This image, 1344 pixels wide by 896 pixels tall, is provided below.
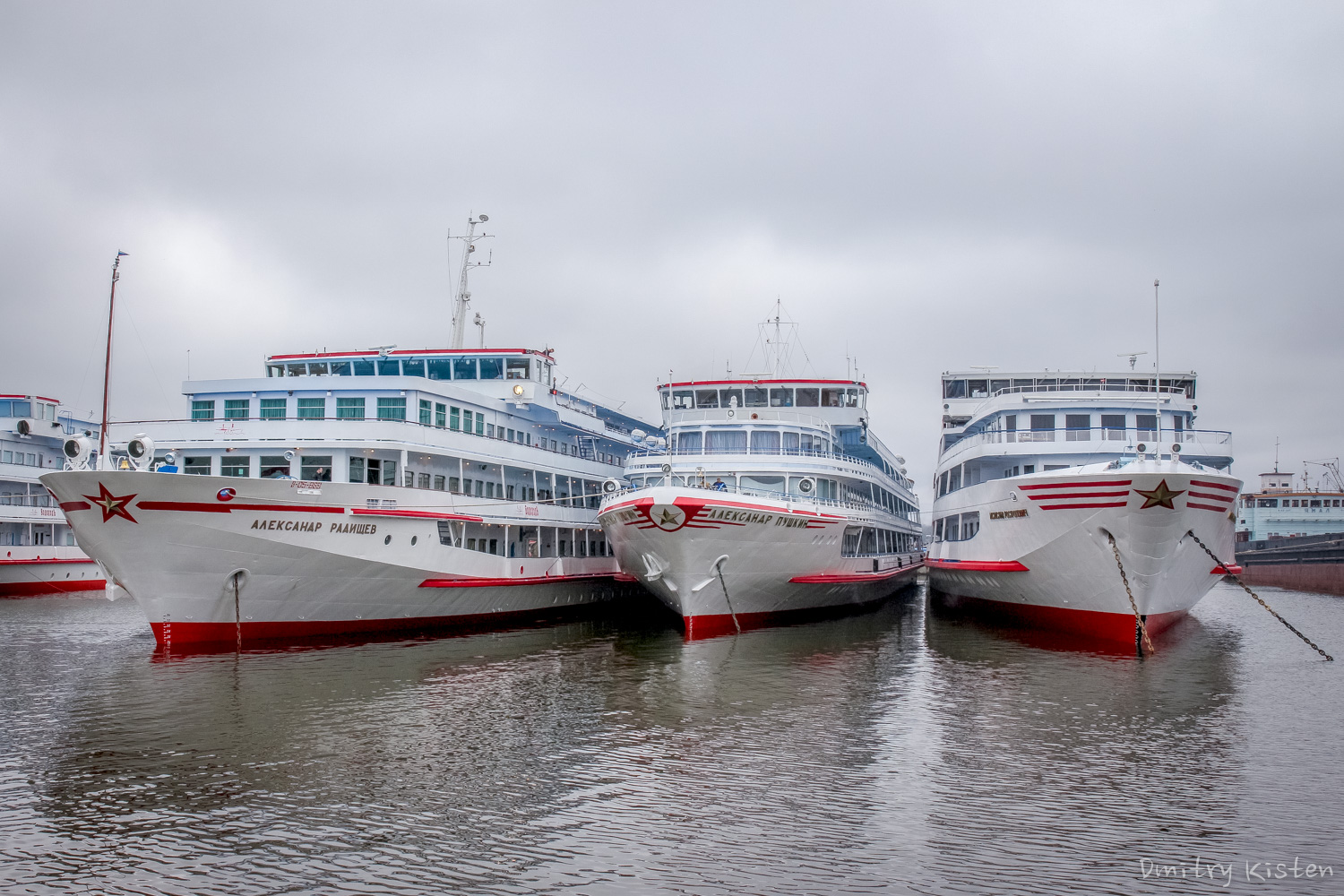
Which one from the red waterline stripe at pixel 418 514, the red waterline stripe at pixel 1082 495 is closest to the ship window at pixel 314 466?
the red waterline stripe at pixel 418 514

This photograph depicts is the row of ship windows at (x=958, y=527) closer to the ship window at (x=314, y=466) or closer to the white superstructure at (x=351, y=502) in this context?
the white superstructure at (x=351, y=502)

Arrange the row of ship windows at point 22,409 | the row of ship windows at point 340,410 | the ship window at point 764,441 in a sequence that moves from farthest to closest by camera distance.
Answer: the row of ship windows at point 22,409
the ship window at point 764,441
the row of ship windows at point 340,410

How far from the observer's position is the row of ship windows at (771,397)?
36.2 metres

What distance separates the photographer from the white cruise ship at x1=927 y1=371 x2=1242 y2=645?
2333 centimetres

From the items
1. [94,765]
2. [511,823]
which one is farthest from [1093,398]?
[94,765]

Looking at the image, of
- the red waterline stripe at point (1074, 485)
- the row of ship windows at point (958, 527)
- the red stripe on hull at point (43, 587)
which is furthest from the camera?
the red stripe on hull at point (43, 587)

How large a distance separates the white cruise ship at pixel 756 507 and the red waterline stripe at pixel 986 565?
2983mm

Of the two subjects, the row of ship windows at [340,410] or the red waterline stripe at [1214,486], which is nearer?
the red waterline stripe at [1214,486]

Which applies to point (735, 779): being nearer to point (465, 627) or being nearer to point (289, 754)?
point (289, 754)

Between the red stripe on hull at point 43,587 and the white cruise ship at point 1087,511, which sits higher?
the white cruise ship at point 1087,511

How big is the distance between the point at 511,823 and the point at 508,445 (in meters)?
23.1

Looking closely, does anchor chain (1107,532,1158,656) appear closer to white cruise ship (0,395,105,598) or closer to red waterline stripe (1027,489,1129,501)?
red waterline stripe (1027,489,1129,501)

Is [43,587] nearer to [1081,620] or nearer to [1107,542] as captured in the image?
[1081,620]

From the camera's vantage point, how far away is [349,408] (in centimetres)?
2988
